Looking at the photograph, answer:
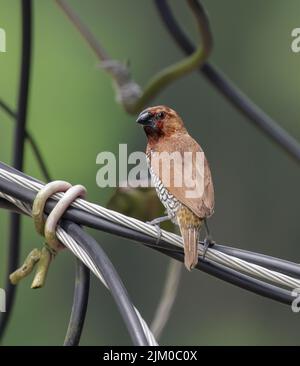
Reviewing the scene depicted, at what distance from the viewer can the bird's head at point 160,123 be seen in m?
2.46

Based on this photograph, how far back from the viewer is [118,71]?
8.91 feet

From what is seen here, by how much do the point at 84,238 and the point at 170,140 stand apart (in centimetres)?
60

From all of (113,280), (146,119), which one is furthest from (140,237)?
(146,119)

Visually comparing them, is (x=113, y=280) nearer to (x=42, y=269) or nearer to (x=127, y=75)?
(x=42, y=269)

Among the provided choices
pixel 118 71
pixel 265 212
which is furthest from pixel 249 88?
pixel 118 71

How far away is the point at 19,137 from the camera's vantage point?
243cm

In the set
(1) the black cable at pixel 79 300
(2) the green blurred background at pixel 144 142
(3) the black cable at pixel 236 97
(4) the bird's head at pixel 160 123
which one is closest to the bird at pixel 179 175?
(4) the bird's head at pixel 160 123

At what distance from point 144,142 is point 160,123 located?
11.6 ft

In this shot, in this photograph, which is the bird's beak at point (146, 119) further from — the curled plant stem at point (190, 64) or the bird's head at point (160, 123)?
the curled plant stem at point (190, 64)

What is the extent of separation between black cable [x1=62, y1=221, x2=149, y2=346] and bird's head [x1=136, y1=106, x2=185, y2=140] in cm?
60

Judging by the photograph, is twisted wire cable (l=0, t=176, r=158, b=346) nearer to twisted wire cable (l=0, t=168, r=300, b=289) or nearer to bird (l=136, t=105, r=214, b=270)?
twisted wire cable (l=0, t=168, r=300, b=289)

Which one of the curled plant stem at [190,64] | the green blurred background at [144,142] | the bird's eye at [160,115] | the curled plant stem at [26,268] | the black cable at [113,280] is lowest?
A: the black cable at [113,280]

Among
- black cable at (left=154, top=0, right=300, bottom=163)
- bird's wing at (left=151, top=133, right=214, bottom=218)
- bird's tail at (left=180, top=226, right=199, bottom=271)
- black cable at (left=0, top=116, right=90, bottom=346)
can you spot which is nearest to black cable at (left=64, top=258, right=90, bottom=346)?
black cable at (left=0, top=116, right=90, bottom=346)

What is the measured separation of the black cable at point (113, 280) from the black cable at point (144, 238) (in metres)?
0.02
